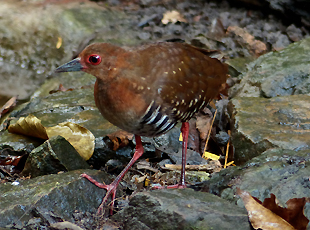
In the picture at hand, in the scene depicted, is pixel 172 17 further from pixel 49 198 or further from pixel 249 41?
pixel 49 198

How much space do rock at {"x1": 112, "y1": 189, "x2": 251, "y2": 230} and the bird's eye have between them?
91 centimetres

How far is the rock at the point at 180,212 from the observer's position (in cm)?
198

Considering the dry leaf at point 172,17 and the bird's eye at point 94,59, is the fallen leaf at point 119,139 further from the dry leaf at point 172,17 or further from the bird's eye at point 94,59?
the dry leaf at point 172,17

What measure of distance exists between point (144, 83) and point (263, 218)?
1.17 m

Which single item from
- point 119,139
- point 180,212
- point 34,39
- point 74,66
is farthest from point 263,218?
point 34,39

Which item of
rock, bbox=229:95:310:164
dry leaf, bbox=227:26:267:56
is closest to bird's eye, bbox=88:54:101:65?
rock, bbox=229:95:310:164

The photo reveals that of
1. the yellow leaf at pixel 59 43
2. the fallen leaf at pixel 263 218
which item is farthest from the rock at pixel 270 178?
the yellow leaf at pixel 59 43

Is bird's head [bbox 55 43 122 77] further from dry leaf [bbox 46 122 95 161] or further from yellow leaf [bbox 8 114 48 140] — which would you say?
yellow leaf [bbox 8 114 48 140]

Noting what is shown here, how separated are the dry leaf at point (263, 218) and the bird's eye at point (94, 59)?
1.30 metres

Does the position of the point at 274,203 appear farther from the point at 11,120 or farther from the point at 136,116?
the point at 11,120

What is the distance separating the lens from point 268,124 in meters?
3.36

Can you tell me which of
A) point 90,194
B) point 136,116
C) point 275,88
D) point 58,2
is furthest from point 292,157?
point 58,2

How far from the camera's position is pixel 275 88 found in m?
4.11

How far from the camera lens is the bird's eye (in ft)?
7.89
